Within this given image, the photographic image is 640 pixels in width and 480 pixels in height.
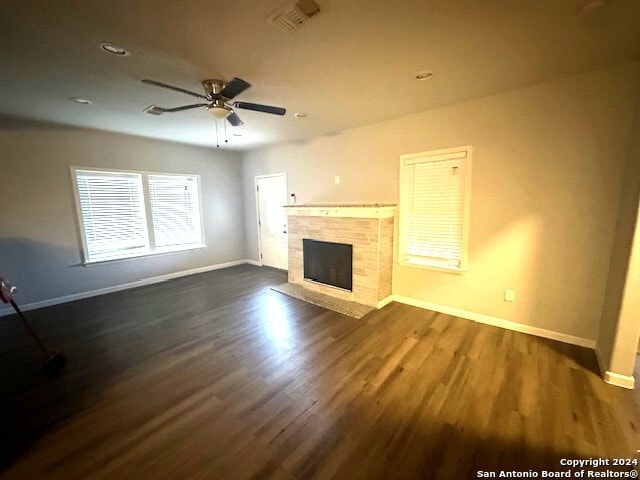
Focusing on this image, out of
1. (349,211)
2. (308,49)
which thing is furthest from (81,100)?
(349,211)

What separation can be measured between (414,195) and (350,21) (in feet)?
8.00

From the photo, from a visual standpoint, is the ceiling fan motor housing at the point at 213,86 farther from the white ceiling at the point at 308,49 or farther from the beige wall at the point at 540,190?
the beige wall at the point at 540,190

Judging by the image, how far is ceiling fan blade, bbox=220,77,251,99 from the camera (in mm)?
2089

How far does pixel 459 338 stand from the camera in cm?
289

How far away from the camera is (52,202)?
394 centimetres

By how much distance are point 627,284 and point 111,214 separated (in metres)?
6.78

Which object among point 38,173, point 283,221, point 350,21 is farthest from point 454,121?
point 38,173

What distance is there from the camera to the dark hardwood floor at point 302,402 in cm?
154

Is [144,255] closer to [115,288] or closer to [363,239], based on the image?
[115,288]

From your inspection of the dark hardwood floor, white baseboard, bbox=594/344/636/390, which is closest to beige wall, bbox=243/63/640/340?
the dark hardwood floor

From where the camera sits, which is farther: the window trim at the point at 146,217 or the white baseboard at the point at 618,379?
the window trim at the point at 146,217

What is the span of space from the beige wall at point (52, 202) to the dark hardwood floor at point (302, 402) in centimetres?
100

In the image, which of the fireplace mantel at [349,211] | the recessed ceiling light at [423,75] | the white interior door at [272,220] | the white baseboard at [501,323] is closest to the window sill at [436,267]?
the white baseboard at [501,323]

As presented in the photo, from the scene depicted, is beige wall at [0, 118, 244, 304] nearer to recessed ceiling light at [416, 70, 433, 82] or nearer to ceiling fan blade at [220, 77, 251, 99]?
ceiling fan blade at [220, 77, 251, 99]
